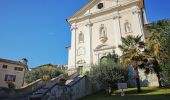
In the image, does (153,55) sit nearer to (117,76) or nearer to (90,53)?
(117,76)

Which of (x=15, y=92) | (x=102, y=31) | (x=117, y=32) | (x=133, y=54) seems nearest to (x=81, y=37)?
(x=102, y=31)

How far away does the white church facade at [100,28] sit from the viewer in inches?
1123

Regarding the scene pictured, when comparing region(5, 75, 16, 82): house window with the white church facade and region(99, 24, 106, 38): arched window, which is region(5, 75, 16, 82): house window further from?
region(99, 24, 106, 38): arched window

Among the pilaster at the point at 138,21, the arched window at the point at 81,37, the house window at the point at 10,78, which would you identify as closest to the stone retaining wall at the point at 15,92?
the arched window at the point at 81,37

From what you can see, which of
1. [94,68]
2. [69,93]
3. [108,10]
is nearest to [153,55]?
[94,68]

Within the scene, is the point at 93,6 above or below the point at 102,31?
above

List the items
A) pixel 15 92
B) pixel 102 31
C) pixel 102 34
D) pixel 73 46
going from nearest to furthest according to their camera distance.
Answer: pixel 15 92 < pixel 102 34 < pixel 102 31 < pixel 73 46

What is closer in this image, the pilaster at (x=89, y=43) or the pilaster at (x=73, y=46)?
the pilaster at (x=89, y=43)

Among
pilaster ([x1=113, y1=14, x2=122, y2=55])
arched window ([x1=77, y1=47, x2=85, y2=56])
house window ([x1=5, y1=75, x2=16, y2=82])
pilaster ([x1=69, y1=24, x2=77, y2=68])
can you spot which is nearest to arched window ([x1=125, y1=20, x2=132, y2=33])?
pilaster ([x1=113, y1=14, x2=122, y2=55])

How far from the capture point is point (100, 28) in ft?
102

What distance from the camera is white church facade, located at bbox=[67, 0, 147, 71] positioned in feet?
93.6

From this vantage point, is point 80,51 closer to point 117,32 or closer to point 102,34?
point 102,34

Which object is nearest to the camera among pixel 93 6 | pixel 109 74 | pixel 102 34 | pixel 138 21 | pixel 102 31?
pixel 109 74

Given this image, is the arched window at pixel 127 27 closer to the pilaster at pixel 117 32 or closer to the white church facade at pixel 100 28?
the white church facade at pixel 100 28
